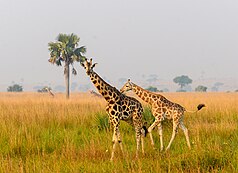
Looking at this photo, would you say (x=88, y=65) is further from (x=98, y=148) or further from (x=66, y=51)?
(x=66, y=51)

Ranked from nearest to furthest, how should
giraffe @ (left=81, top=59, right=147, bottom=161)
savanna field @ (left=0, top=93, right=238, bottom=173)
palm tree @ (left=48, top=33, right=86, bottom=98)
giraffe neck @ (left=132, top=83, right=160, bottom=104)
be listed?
savanna field @ (left=0, top=93, right=238, bottom=173)
giraffe @ (left=81, top=59, right=147, bottom=161)
giraffe neck @ (left=132, top=83, right=160, bottom=104)
palm tree @ (left=48, top=33, right=86, bottom=98)

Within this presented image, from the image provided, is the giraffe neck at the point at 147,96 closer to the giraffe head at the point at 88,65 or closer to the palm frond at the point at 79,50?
the giraffe head at the point at 88,65

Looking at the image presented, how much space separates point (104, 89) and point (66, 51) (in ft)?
104

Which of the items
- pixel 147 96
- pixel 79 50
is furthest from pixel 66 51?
pixel 147 96

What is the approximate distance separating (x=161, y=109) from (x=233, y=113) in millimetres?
6711

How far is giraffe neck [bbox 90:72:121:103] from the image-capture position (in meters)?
7.14

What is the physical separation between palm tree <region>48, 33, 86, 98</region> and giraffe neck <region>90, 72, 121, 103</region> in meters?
31.0

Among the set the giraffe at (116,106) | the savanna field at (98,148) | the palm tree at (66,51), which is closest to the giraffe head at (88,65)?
the giraffe at (116,106)

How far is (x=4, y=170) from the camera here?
5656 mm

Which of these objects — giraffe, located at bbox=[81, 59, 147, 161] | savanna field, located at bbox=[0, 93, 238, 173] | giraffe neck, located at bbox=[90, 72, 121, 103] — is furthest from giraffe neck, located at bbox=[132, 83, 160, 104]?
giraffe neck, located at bbox=[90, 72, 121, 103]

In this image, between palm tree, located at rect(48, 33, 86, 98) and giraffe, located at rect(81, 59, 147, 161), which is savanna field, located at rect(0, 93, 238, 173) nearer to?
giraffe, located at rect(81, 59, 147, 161)

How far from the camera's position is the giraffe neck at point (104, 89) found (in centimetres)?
714

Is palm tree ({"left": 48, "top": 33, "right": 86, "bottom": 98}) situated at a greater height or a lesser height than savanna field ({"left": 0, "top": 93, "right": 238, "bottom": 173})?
greater

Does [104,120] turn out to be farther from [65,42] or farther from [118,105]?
[65,42]
